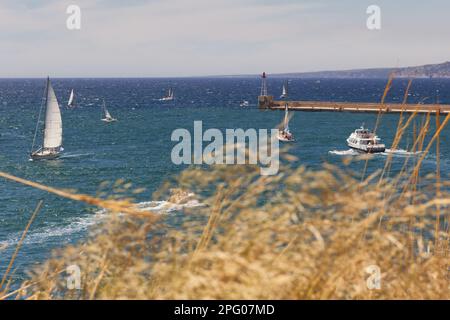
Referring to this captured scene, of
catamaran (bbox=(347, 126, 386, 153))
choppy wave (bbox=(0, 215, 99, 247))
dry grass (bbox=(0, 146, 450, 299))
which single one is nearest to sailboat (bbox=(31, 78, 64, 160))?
choppy wave (bbox=(0, 215, 99, 247))

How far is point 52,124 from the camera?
58625mm

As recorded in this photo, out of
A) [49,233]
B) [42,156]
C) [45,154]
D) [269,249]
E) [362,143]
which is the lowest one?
[49,233]

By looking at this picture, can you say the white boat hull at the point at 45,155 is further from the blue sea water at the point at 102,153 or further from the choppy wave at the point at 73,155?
the choppy wave at the point at 73,155

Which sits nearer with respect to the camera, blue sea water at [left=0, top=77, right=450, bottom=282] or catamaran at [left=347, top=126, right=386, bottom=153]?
blue sea water at [left=0, top=77, right=450, bottom=282]

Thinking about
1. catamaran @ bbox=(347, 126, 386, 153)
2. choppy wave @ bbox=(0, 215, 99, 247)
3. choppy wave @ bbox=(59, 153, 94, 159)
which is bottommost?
choppy wave @ bbox=(0, 215, 99, 247)

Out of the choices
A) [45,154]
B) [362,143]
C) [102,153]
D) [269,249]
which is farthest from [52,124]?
[269,249]

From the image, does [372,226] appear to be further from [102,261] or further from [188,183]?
[102,261]

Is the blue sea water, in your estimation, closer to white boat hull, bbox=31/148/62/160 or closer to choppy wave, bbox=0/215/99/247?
choppy wave, bbox=0/215/99/247

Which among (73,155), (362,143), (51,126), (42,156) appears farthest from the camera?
(362,143)

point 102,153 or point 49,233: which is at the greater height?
point 102,153

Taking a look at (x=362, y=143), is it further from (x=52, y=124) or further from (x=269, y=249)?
(x=269, y=249)

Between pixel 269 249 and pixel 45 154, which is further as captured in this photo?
pixel 45 154

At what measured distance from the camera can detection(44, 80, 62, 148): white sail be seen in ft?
190

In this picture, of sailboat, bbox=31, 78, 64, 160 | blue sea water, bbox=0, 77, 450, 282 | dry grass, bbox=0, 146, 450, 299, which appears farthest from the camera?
sailboat, bbox=31, 78, 64, 160
